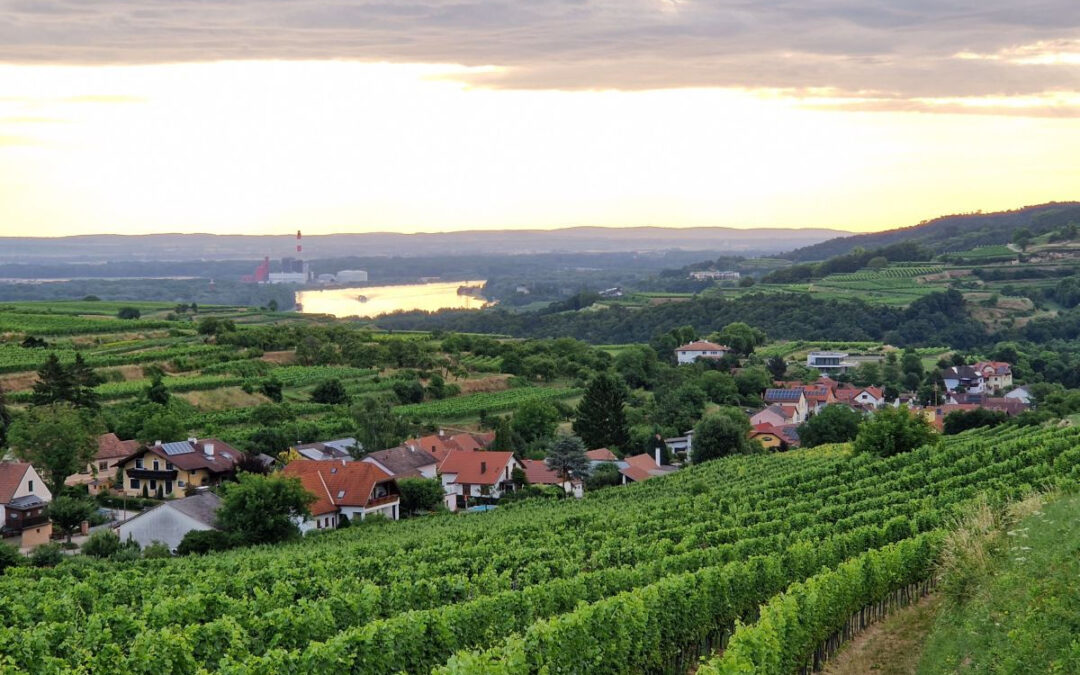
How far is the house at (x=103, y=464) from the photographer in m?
51.2

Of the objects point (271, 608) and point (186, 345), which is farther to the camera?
point (186, 345)

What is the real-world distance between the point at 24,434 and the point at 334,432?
60.8 feet

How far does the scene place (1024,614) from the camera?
17.4 meters

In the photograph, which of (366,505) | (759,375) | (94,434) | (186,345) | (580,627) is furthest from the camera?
(759,375)

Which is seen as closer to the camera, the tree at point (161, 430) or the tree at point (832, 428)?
the tree at point (161, 430)

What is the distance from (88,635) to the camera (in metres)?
18.7

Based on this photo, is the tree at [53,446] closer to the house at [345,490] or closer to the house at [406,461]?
the house at [345,490]

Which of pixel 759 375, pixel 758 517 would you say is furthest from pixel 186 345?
pixel 758 517

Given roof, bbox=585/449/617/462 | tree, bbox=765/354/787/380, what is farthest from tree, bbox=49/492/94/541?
tree, bbox=765/354/787/380

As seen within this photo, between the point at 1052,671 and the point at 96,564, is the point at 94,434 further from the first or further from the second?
the point at 1052,671

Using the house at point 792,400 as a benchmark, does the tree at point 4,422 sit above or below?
above

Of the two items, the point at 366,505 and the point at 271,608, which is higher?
the point at 271,608

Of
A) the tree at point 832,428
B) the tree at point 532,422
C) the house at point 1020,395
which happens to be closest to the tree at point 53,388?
the tree at point 532,422

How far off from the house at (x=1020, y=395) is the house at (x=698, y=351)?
25049 millimetres
